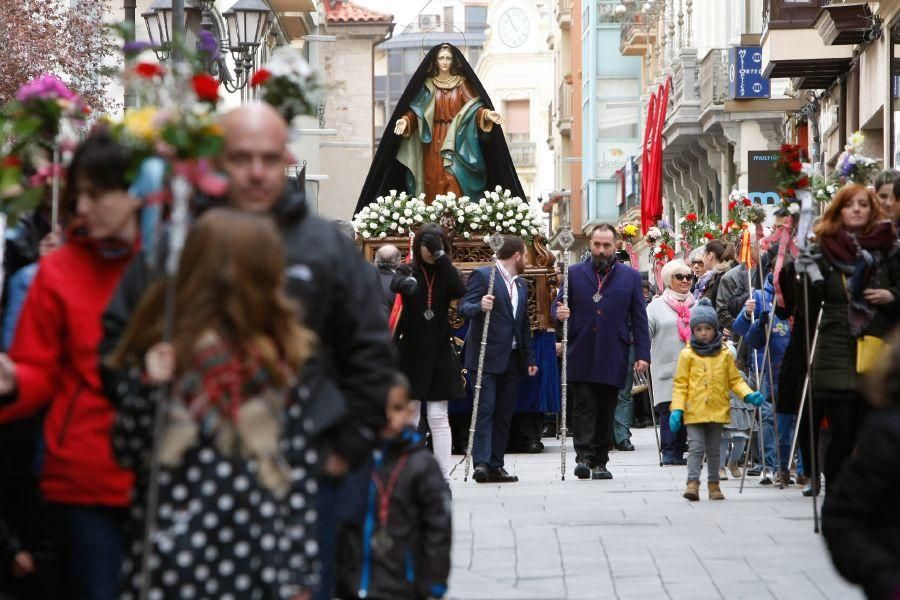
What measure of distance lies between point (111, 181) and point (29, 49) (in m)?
20.0

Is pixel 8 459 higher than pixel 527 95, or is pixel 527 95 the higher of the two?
pixel 527 95

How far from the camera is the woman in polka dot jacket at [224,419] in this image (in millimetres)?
Result: 4574

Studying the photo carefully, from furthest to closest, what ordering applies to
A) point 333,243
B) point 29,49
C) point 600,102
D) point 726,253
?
1. point 600,102
2. point 29,49
3. point 726,253
4. point 333,243

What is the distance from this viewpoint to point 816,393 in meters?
10.8

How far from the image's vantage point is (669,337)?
58.9ft

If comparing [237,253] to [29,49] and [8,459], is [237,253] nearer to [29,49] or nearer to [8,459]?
[8,459]

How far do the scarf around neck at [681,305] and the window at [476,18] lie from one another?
396ft

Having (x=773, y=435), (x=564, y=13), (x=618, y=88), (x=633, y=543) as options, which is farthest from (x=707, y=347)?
(x=564, y=13)

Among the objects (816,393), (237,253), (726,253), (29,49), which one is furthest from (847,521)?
(29,49)

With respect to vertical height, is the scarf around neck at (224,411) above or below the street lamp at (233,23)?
below

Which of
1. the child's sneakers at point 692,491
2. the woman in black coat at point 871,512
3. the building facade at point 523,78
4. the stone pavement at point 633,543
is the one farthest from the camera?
the building facade at point 523,78

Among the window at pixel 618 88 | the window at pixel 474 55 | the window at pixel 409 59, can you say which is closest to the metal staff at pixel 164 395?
the window at pixel 618 88

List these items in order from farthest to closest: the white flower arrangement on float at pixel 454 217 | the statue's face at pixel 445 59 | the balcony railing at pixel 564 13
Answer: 1. the balcony railing at pixel 564 13
2. the statue's face at pixel 445 59
3. the white flower arrangement on float at pixel 454 217

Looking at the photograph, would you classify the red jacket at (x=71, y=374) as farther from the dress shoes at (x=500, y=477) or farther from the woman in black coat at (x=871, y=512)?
the dress shoes at (x=500, y=477)
